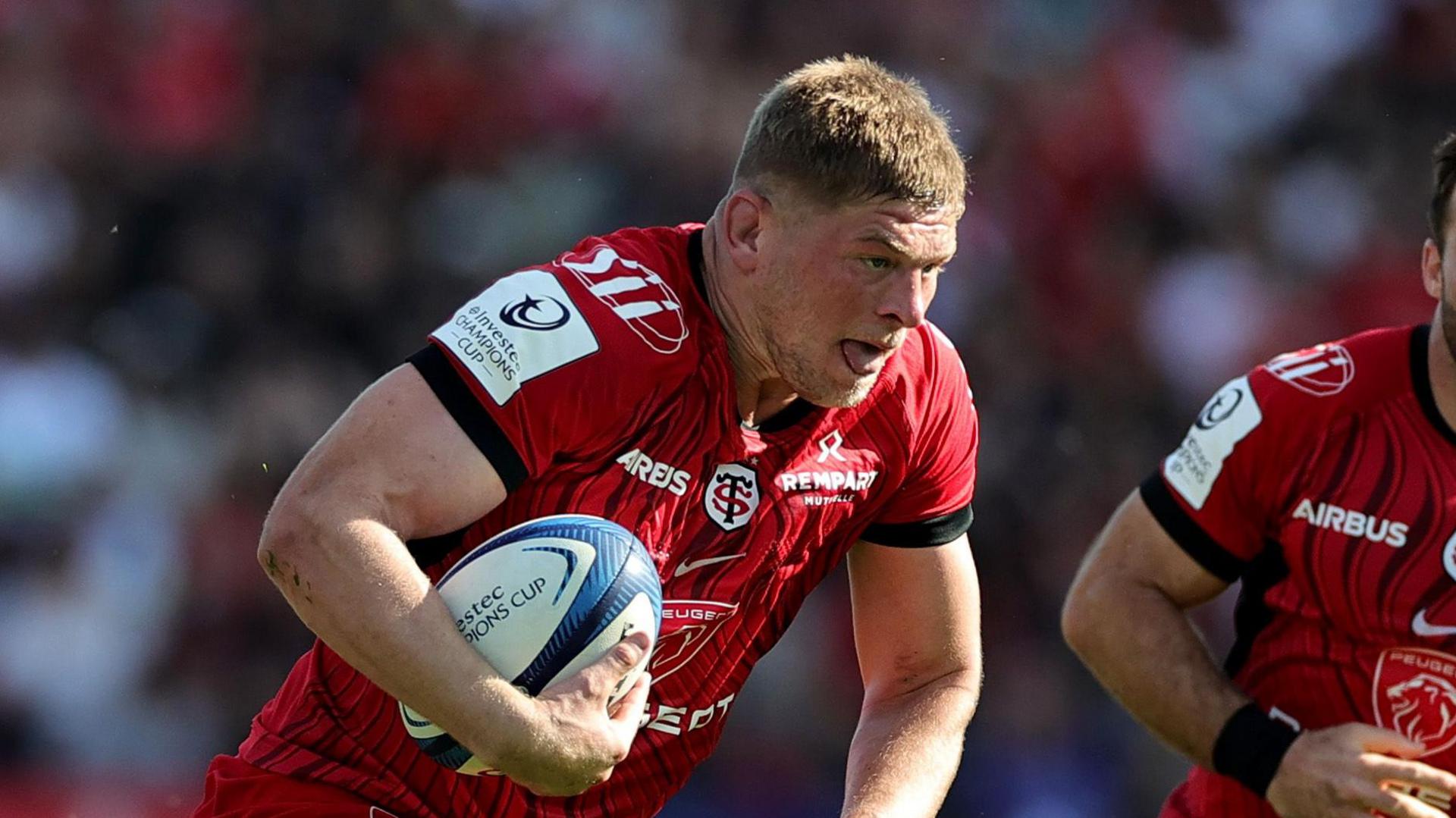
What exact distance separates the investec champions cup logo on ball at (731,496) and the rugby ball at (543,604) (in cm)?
37

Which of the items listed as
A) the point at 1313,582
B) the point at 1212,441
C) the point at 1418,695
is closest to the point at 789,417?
the point at 1212,441

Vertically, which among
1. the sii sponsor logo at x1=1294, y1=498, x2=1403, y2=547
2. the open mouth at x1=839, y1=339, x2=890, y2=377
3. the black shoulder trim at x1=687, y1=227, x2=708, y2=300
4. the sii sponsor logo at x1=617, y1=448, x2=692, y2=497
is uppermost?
the black shoulder trim at x1=687, y1=227, x2=708, y2=300

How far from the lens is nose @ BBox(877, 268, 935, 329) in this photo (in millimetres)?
3738

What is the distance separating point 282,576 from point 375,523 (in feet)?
0.72

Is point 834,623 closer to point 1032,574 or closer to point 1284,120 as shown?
point 1032,574

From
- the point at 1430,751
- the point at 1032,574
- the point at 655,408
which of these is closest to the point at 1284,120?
the point at 1032,574

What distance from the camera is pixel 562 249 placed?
966 centimetres

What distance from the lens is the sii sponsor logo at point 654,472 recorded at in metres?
3.74

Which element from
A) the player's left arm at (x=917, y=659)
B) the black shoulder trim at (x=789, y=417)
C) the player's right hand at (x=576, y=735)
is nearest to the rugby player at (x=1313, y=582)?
the player's left arm at (x=917, y=659)

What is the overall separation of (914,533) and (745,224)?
0.87m

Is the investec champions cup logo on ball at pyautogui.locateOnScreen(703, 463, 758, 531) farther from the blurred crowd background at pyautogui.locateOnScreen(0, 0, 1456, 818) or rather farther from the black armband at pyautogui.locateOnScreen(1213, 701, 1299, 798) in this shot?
the blurred crowd background at pyautogui.locateOnScreen(0, 0, 1456, 818)

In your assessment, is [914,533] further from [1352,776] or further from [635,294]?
[1352,776]

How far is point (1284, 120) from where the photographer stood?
35.0ft

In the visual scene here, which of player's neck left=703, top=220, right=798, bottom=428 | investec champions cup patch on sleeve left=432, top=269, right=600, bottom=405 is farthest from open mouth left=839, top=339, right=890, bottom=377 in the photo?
investec champions cup patch on sleeve left=432, top=269, right=600, bottom=405
